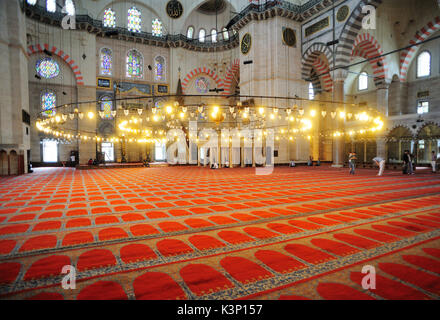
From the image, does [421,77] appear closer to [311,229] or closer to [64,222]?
[311,229]

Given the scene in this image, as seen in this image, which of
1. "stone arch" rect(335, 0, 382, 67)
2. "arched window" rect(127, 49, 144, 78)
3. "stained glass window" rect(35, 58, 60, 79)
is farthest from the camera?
"arched window" rect(127, 49, 144, 78)

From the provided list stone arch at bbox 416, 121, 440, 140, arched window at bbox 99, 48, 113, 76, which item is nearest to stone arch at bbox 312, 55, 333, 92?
stone arch at bbox 416, 121, 440, 140

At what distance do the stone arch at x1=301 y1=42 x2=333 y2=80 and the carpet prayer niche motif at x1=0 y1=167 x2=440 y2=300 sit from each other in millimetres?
9471

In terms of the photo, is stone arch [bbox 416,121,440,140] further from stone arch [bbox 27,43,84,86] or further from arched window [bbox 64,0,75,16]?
arched window [bbox 64,0,75,16]

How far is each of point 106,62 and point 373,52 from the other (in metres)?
14.2

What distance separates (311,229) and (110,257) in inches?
67.2

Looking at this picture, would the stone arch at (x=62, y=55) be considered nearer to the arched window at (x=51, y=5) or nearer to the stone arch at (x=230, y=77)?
the arched window at (x=51, y=5)

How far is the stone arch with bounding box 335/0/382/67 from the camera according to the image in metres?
9.42

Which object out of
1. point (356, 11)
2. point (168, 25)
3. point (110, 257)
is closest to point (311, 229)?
point (110, 257)

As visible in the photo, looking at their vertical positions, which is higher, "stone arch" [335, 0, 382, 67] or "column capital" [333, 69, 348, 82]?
"stone arch" [335, 0, 382, 67]

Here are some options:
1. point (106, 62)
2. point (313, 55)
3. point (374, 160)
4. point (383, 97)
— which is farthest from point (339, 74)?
point (106, 62)

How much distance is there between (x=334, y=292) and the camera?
1.24 m

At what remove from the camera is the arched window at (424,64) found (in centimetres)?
1234

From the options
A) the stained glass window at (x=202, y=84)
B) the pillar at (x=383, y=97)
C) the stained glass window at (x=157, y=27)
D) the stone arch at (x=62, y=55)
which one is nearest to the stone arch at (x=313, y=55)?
the pillar at (x=383, y=97)
